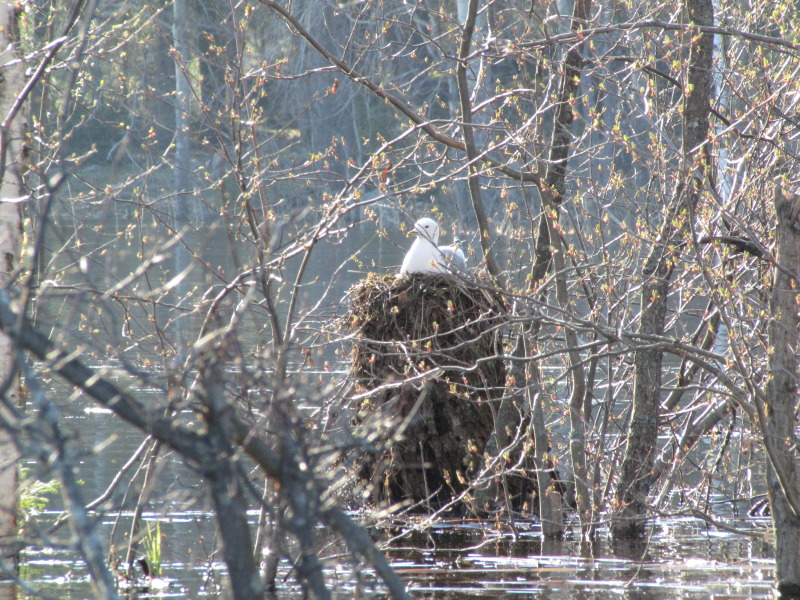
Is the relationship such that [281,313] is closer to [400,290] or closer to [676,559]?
[400,290]

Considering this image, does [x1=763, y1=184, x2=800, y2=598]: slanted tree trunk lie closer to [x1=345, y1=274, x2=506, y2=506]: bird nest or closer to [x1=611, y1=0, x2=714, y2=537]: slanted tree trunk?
[x1=611, y1=0, x2=714, y2=537]: slanted tree trunk

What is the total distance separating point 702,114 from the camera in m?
6.93

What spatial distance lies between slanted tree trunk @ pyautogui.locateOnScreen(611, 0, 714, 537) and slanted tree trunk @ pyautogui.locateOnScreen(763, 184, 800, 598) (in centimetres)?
69

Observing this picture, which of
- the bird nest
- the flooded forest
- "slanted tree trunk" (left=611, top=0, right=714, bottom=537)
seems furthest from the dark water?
the bird nest

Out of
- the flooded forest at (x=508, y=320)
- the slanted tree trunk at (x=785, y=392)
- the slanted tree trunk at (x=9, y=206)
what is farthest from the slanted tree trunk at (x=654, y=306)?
the slanted tree trunk at (x=9, y=206)

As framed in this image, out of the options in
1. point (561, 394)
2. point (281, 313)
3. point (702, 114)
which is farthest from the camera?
point (281, 313)

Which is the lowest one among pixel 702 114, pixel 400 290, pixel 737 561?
pixel 737 561

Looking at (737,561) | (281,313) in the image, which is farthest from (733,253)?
(281,313)

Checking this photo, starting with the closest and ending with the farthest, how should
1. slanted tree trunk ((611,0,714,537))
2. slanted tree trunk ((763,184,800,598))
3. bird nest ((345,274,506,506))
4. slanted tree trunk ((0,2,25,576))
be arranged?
slanted tree trunk ((763,184,800,598)) < slanted tree trunk ((0,2,25,576)) < slanted tree trunk ((611,0,714,537)) < bird nest ((345,274,506,506))

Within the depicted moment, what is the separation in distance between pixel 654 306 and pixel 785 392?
59.0 inches

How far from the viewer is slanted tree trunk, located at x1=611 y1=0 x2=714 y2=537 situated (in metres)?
6.67

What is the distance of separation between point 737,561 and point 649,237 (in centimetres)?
241

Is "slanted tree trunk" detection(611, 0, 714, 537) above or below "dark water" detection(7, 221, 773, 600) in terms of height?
above

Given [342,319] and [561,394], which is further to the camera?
[561,394]
